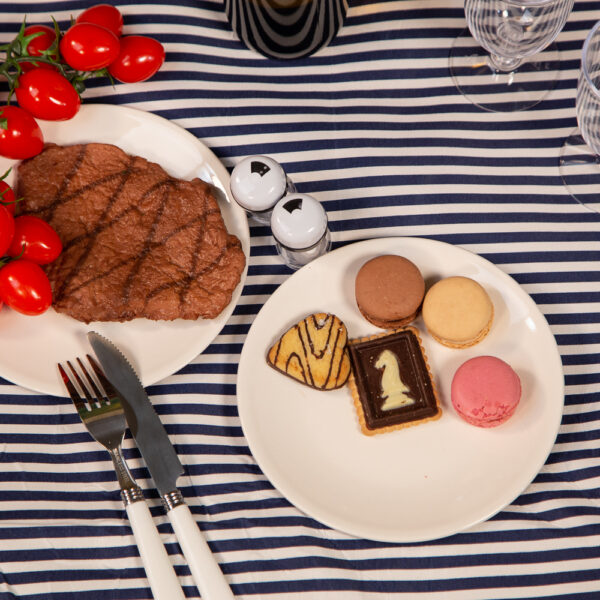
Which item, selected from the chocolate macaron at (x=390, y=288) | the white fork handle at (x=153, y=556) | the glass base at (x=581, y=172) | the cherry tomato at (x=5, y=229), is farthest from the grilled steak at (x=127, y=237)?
the glass base at (x=581, y=172)

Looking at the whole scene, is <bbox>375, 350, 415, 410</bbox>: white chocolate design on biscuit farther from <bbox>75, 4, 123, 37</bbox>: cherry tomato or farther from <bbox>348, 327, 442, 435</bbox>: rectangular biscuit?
<bbox>75, 4, 123, 37</bbox>: cherry tomato

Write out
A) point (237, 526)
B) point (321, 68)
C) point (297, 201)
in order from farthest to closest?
1. point (321, 68)
2. point (237, 526)
3. point (297, 201)

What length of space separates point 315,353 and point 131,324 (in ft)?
1.26

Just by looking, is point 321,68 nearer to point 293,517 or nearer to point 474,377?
point 474,377

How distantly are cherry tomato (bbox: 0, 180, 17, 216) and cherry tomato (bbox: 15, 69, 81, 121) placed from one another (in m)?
0.16

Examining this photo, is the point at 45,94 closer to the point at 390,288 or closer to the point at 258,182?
the point at 258,182

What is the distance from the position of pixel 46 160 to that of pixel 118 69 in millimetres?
247

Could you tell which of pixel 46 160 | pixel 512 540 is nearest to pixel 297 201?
pixel 46 160

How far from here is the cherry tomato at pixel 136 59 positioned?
139 cm

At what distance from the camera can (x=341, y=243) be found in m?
1.43

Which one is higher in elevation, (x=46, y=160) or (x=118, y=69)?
(x=118, y=69)

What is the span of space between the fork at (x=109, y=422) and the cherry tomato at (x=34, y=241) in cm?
22

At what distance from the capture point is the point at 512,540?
132 cm

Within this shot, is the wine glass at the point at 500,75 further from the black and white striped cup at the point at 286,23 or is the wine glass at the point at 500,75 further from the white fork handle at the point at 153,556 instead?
the white fork handle at the point at 153,556
